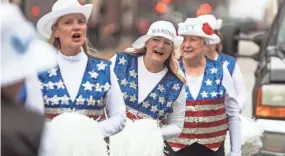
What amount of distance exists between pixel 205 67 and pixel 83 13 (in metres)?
1.49

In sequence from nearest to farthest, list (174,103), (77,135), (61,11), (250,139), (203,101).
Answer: (77,135)
(61,11)
(174,103)
(203,101)
(250,139)

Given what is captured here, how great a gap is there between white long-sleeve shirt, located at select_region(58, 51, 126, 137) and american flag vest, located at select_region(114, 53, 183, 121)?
0.55m

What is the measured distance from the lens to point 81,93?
438cm

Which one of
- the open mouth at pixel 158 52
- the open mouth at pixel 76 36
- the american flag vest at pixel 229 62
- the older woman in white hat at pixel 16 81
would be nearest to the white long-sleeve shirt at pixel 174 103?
the open mouth at pixel 158 52

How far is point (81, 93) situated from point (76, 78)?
11cm

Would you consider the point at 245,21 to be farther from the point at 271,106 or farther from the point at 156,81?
the point at 156,81

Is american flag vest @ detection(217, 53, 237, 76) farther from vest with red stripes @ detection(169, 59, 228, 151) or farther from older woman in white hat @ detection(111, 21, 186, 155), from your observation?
older woman in white hat @ detection(111, 21, 186, 155)

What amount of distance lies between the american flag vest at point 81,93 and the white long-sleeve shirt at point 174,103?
2.16ft

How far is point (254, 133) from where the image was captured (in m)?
6.47

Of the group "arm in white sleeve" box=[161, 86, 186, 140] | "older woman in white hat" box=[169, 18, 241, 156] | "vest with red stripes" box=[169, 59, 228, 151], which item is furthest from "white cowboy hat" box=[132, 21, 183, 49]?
"vest with red stripes" box=[169, 59, 228, 151]

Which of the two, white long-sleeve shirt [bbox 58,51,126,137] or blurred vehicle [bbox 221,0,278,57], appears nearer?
white long-sleeve shirt [bbox 58,51,126,137]

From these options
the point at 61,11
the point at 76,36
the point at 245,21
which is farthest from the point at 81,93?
the point at 245,21

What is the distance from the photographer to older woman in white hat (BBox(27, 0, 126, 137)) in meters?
4.36

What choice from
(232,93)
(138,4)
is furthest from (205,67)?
(138,4)
